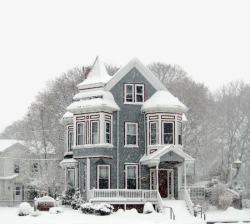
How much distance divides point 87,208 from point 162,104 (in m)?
9.42

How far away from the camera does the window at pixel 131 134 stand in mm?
43312

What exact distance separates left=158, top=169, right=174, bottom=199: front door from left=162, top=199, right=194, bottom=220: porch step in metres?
1.58

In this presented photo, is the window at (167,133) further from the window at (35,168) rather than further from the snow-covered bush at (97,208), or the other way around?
the window at (35,168)

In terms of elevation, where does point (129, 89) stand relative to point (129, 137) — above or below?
above

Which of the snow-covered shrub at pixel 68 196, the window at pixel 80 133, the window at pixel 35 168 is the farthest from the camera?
the window at pixel 35 168

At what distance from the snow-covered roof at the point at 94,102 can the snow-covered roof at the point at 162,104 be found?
226cm

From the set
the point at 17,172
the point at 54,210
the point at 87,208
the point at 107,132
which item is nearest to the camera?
the point at 54,210

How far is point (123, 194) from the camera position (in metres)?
40.8

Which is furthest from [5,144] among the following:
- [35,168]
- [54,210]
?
[54,210]

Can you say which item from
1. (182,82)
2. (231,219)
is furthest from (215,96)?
(231,219)

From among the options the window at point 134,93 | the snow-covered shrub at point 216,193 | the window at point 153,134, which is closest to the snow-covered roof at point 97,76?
the window at point 134,93

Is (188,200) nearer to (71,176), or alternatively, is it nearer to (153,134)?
(153,134)

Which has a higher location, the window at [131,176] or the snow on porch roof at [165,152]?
the snow on porch roof at [165,152]

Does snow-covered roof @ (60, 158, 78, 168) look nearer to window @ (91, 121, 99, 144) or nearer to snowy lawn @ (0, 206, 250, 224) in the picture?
window @ (91, 121, 99, 144)
